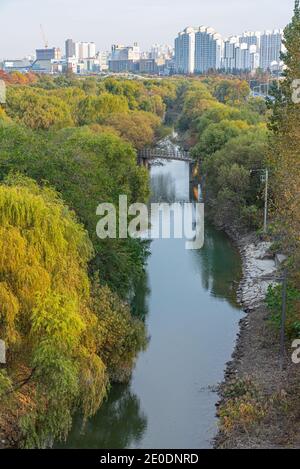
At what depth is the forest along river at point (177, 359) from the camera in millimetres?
11039

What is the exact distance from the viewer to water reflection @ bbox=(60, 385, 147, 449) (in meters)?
10.8

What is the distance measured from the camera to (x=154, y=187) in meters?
34.4

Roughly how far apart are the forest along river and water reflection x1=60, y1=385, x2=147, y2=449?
0.02 meters

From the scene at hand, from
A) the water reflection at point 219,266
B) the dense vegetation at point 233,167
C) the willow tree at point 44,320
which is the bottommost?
the willow tree at point 44,320

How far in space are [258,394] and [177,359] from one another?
10.5ft

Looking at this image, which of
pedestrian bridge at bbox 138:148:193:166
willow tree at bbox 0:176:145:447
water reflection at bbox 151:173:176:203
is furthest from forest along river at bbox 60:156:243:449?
pedestrian bridge at bbox 138:148:193:166

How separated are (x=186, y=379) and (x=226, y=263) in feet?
29.0

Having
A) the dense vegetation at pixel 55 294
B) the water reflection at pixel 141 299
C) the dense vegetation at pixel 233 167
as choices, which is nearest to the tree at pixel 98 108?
the dense vegetation at pixel 233 167

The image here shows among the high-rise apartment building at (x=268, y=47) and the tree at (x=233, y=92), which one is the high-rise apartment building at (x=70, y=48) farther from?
the tree at (x=233, y=92)

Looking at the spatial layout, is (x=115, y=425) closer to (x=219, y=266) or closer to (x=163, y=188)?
(x=219, y=266)

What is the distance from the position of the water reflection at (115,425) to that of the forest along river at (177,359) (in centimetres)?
2

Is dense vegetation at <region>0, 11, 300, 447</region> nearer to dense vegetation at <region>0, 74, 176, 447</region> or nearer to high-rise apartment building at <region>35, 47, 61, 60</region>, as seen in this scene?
dense vegetation at <region>0, 74, 176, 447</region>

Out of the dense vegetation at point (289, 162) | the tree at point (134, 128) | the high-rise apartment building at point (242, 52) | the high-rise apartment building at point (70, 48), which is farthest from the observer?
the high-rise apartment building at point (70, 48)

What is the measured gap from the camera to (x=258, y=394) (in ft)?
36.1
